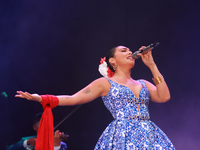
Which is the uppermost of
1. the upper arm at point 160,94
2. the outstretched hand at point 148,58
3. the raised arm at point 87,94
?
the outstretched hand at point 148,58

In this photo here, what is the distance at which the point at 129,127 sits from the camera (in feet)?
5.33

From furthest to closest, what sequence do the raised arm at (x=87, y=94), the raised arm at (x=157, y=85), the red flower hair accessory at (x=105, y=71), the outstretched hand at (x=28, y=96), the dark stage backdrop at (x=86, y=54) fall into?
the dark stage backdrop at (x=86, y=54)
the red flower hair accessory at (x=105, y=71)
the raised arm at (x=157, y=85)
the raised arm at (x=87, y=94)
the outstretched hand at (x=28, y=96)

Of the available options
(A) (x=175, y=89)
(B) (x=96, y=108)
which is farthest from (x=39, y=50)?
(A) (x=175, y=89)

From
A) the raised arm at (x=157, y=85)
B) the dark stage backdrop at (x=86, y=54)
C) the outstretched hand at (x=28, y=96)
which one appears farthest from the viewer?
the dark stage backdrop at (x=86, y=54)

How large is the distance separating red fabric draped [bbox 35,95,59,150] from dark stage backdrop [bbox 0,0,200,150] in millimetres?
992

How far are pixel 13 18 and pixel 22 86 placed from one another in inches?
30.1

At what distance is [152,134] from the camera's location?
1.65 meters

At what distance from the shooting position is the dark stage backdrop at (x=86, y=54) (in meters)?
2.47

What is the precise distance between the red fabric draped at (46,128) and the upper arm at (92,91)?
0.20m

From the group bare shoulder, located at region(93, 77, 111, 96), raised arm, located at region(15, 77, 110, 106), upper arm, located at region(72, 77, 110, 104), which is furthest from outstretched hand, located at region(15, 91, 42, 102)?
bare shoulder, located at region(93, 77, 111, 96)

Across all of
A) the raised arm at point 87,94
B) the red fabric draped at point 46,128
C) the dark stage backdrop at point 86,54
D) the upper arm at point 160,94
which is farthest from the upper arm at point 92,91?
the dark stage backdrop at point 86,54

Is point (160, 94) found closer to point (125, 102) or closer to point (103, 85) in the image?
point (125, 102)

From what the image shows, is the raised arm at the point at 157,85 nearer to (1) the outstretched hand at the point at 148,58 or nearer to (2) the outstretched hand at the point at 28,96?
(1) the outstretched hand at the point at 148,58

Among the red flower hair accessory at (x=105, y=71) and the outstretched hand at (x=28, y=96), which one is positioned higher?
the red flower hair accessory at (x=105, y=71)
